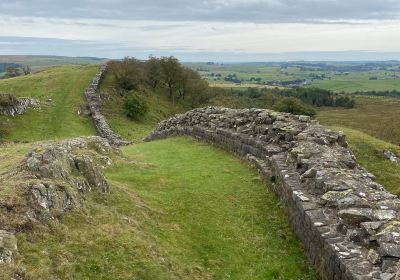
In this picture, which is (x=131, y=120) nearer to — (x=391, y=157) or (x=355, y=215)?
(x=391, y=157)

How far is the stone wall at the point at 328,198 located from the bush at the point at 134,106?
39.1 metres

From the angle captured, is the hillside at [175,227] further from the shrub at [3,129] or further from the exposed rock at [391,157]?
the shrub at [3,129]

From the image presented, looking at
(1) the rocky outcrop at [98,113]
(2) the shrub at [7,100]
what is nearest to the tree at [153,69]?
(1) the rocky outcrop at [98,113]

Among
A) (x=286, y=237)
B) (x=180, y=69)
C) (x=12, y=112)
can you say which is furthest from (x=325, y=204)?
(x=180, y=69)

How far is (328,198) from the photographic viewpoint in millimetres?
13125

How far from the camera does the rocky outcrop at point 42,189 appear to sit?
10.3 meters

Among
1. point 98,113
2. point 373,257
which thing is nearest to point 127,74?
point 98,113

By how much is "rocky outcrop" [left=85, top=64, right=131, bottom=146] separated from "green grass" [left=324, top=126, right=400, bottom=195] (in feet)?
77.4

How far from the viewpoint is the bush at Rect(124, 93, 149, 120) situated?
63594 mm

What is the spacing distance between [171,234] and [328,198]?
5010 millimetres

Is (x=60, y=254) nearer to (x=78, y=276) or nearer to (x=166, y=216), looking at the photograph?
(x=78, y=276)

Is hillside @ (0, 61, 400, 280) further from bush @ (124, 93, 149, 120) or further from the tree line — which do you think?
the tree line

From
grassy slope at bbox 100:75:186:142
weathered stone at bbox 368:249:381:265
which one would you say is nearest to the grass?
weathered stone at bbox 368:249:381:265

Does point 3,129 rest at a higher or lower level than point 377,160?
lower
